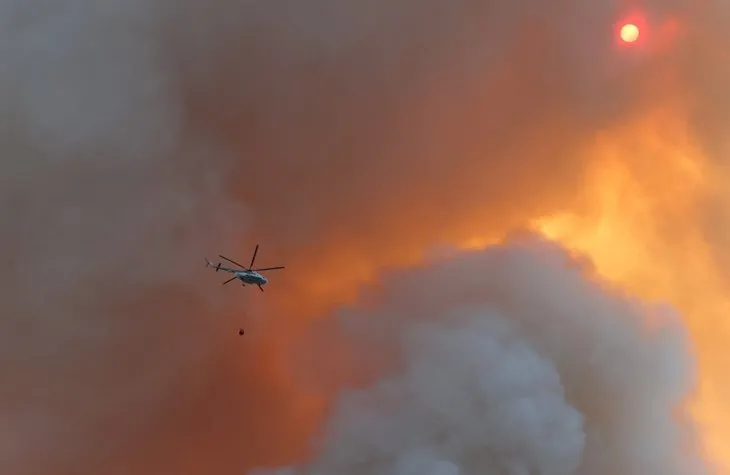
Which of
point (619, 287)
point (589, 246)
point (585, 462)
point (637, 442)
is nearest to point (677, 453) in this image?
point (637, 442)

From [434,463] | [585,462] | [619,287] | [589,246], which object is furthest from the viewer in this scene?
[589,246]

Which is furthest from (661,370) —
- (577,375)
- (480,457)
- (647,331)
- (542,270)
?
(480,457)

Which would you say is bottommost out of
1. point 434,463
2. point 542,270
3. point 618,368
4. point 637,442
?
point 434,463

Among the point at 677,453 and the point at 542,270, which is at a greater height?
the point at 542,270

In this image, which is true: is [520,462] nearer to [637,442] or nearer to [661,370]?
[637,442]

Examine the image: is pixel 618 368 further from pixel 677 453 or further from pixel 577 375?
pixel 677 453

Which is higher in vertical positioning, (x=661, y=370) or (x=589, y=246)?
(x=589, y=246)

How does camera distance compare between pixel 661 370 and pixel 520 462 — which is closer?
pixel 520 462

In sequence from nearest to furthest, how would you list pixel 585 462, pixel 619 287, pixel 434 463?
1. pixel 434 463
2. pixel 585 462
3. pixel 619 287

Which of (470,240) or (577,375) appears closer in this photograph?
(577,375)
